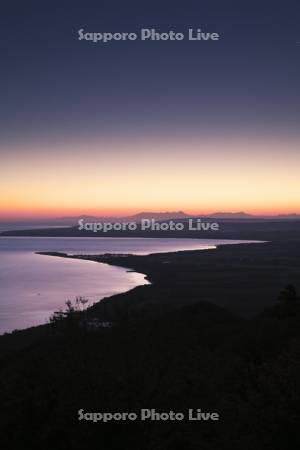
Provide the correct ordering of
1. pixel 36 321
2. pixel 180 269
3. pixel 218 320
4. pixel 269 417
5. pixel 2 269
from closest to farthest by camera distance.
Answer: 1. pixel 269 417
2. pixel 218 320
3. pixel 36 321
4. pixel 180 269
5. pixel 2 269

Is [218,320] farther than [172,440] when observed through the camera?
Yes

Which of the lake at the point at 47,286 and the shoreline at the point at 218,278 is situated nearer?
the lake at the point at 47,286

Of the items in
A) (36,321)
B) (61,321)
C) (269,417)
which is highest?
(61,321)

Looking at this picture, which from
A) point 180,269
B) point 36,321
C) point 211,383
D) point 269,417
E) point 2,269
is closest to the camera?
point 269,417

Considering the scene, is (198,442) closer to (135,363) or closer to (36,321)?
(135,363)

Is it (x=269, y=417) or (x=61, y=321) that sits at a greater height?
(x=61, y=321)

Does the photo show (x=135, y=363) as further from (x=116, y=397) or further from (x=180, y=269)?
(x=180, y=269)

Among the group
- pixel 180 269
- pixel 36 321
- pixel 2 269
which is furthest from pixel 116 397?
pixel 2 269

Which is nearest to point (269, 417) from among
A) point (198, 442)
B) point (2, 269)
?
point (198, 442)

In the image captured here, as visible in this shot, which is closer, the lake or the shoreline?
the lake
